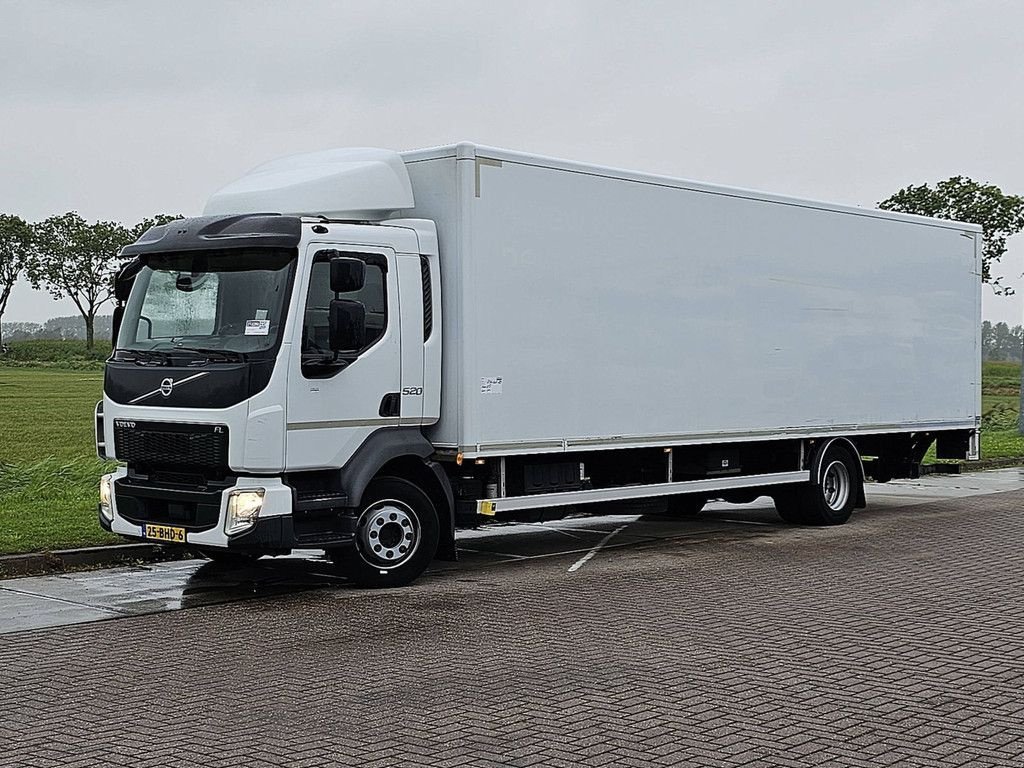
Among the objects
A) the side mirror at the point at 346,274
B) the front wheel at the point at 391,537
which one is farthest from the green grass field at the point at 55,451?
the side mirror at the point at 346,274

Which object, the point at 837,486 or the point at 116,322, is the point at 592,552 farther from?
the point at 116,322

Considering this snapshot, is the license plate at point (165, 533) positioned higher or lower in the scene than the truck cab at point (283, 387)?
lower

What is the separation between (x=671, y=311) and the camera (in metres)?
14.0

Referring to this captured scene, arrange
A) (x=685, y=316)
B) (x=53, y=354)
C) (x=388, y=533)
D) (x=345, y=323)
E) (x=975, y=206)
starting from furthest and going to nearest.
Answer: (x=53, y=354) → (x=975, y=206) → (x=685, y=316) → (x=388, y=533) → (x=345, y=323)

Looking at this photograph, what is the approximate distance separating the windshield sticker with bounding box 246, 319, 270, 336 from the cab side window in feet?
0.95

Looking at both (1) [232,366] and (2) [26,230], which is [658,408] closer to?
(1) [232,366]

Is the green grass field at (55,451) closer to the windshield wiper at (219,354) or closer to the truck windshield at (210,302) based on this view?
the truck windshield at (210,302)

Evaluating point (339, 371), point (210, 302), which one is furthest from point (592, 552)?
point (210, 302)

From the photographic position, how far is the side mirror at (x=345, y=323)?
35.8ft

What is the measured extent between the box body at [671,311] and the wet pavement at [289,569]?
1.45 m

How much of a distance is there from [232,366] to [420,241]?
2.02 m

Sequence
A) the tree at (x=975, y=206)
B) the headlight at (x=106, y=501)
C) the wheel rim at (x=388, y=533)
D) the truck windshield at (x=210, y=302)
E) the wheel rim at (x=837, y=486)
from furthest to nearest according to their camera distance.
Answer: the tree at (x=975, y=206)
the wheel rim at (x=837, y=486)
the headlight at (x=106, y=501)
the wheel rim at (x=388, y=533)
the truck windshield at (x=210, y=302)

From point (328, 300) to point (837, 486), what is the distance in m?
8.18

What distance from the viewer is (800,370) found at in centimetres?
1570
